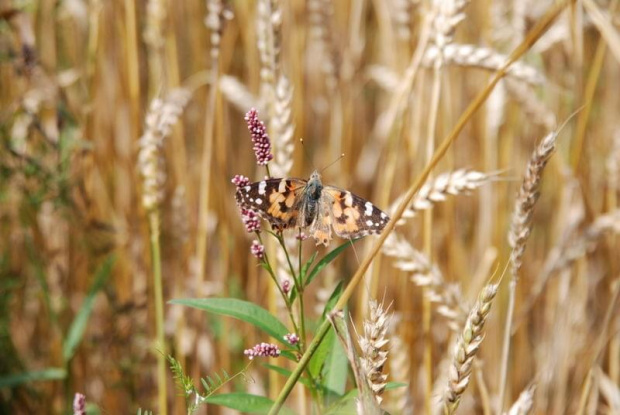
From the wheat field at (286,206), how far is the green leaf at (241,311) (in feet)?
0.03

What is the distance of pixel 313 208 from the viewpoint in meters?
1.11

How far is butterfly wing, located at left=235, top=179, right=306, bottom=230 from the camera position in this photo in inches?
37.6

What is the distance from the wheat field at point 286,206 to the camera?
1276 mm

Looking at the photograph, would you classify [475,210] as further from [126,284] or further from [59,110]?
[59,110]

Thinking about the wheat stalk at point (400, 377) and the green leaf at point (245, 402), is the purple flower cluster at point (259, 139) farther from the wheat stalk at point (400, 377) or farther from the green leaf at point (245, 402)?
the wheat stalk at point (400, 377)

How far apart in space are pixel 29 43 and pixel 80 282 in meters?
0.76

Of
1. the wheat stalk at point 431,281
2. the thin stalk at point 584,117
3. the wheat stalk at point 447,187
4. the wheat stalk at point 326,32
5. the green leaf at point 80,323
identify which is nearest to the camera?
the wheat stalk at point 447,187

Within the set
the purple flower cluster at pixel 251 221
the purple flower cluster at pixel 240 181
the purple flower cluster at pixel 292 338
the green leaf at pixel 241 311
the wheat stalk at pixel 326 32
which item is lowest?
the purple flower cluster at pixel 292 338

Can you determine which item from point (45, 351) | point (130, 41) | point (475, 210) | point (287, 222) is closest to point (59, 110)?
point (130, 41)

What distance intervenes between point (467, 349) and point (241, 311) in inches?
11.7

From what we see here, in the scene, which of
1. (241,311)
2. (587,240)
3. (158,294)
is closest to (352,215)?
(241,311)

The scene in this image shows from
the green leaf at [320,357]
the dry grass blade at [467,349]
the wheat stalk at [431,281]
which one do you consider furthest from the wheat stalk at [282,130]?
the dry grass blade at [467,349]

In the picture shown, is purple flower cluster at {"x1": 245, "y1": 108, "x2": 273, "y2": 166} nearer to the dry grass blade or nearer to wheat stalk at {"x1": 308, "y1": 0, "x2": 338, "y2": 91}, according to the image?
the dry grass blade

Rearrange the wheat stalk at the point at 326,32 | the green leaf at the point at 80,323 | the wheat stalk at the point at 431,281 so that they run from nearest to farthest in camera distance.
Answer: the wheat stalk at the point at 431,281, the green leaf at the point at 80,323, the wheat stalk at the point at 326,32
